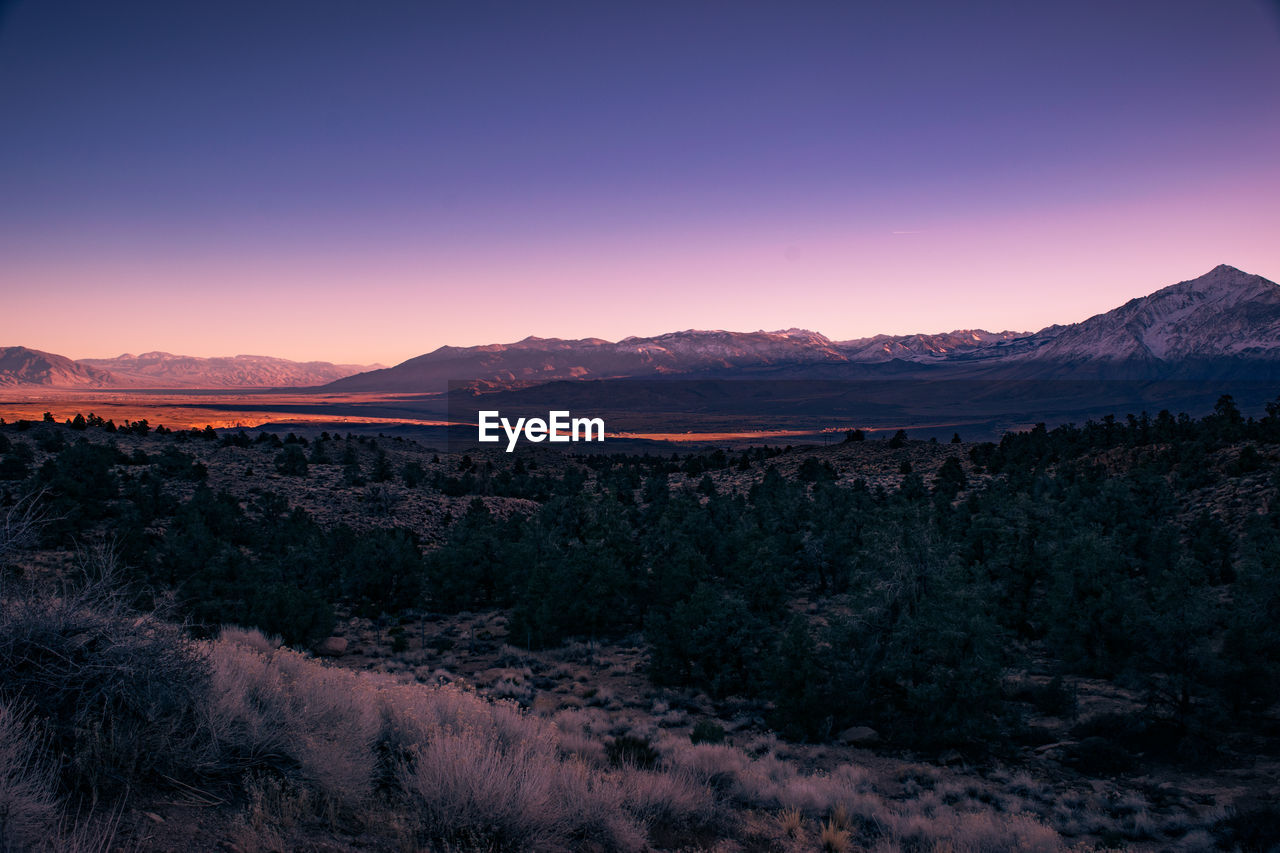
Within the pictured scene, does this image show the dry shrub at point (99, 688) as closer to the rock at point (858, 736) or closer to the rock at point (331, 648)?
the rock at point (858, 736)

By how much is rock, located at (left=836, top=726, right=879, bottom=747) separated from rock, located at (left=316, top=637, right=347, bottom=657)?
668 inches

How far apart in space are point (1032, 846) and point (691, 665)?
13.6m

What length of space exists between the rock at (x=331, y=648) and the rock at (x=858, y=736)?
16976 mm

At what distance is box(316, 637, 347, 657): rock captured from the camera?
75.6 ft

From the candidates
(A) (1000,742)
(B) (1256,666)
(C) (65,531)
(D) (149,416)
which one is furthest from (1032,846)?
(D) (149,416)

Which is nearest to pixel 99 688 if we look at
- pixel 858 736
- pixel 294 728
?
pixel 294 728

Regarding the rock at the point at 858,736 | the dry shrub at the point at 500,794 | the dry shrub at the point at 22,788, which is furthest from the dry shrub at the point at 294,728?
the rock at the point at 858,736

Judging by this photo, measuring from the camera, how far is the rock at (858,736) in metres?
16.7

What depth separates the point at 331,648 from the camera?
75.8 ft

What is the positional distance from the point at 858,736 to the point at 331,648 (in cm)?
1770

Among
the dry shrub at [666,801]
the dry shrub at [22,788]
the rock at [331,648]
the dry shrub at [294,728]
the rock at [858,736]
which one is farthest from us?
the rock at [331,648]

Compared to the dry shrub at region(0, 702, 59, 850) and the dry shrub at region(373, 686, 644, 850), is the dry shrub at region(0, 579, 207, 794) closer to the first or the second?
the dry shrub at region(0, 702, 59, 850)

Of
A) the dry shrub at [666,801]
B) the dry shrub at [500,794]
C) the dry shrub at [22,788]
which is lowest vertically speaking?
the dry shrub at [666,801]

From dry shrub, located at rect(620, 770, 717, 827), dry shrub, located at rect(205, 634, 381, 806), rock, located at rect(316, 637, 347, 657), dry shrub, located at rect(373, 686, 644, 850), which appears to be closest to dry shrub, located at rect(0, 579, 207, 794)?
dry shrub, located at rect(205, 634, 381, 806)
